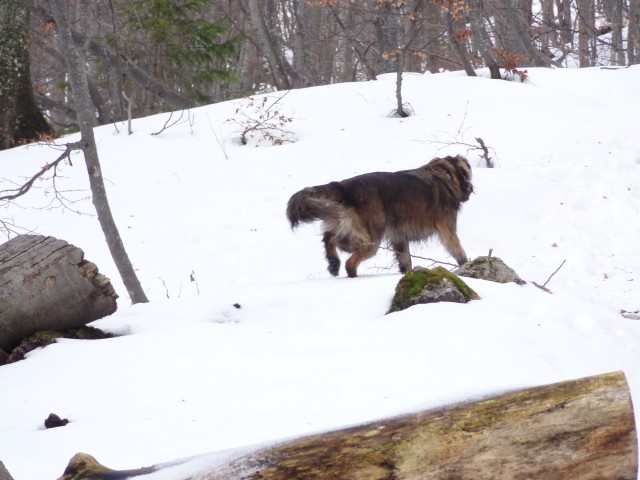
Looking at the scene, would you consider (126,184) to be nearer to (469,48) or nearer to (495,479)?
(495,479)

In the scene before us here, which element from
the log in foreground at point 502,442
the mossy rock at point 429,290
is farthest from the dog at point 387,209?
the log in foreground at point 502,442

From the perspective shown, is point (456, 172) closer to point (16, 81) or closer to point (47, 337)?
point (47, 337)

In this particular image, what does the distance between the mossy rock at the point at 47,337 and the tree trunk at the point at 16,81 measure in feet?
27.6

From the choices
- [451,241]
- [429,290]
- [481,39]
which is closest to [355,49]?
[481,39]

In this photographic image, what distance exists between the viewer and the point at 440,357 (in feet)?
16.4

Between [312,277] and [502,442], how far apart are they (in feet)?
20.0

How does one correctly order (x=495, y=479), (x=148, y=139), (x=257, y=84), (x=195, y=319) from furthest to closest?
(x=257, y=84)
(x=148, y=139)
(x=195, y=319)
(x=495, y=479)

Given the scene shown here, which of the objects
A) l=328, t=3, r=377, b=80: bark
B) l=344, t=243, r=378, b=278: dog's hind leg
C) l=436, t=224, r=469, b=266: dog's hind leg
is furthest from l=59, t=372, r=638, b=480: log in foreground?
l=328, t=3, r=377, b=80: bark

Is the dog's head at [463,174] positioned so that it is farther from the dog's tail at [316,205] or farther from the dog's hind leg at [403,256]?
the dog's tail at [316,205]

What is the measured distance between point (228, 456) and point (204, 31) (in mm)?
14579

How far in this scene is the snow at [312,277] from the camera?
164 inches

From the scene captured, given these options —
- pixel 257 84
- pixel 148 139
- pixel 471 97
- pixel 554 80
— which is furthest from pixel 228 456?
pixel 257 84

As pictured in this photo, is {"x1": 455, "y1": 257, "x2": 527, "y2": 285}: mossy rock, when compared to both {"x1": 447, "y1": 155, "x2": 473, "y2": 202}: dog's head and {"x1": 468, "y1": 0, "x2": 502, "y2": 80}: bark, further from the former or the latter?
{"x1": 468, "y1": 0, "x2": 502, "y2": 80}: bark

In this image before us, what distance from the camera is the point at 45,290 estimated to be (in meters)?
5.60
